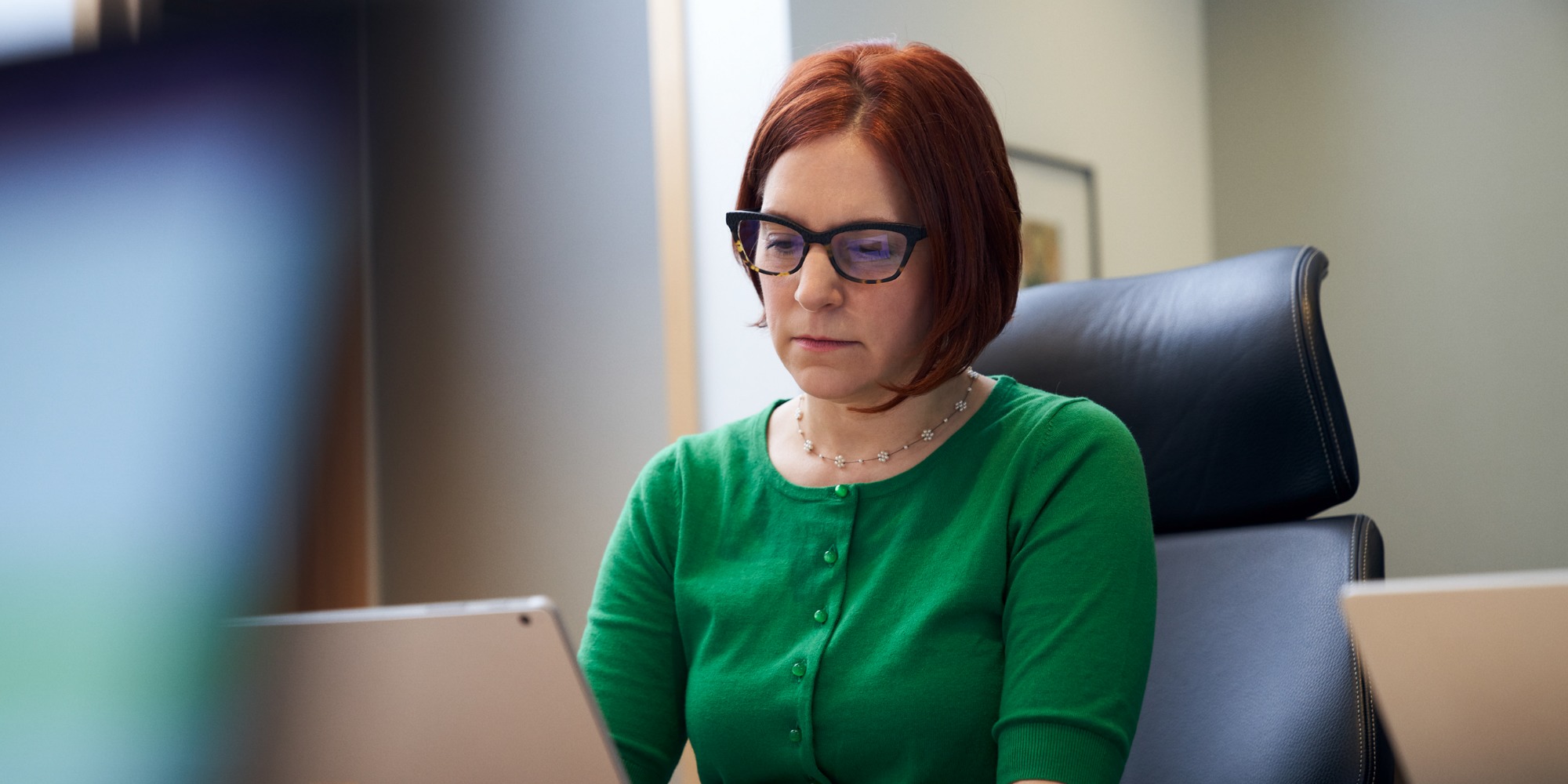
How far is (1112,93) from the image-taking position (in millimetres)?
2791

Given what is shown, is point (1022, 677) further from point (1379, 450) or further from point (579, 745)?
point (1379, 450)

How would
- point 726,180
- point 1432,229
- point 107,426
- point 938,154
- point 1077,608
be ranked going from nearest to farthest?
A: point 107,426
point 1077,608
point 938,154
point 726,180
point 1432,229

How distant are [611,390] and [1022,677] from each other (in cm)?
122

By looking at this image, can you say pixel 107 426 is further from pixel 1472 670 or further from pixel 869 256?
pixel 1472 670

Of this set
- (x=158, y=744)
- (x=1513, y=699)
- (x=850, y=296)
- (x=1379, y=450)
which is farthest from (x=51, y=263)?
(x=1379, y=450)

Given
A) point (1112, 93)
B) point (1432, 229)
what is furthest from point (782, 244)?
point (1432, 229)

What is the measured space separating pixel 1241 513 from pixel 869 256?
46 centimetres

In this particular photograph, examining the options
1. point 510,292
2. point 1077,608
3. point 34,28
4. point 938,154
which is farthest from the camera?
point 510,292

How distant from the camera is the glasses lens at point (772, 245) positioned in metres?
1.04

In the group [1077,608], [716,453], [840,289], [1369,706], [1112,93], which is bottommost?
[1369,706]

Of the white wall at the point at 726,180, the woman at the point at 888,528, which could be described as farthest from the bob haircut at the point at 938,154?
the white wall at the point at 726,180

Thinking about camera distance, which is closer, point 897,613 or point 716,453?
point 897,613

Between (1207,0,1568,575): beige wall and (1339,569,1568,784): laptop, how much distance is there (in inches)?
90.2

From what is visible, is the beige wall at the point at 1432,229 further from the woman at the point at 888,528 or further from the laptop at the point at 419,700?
the laptop at the point at 419,700
